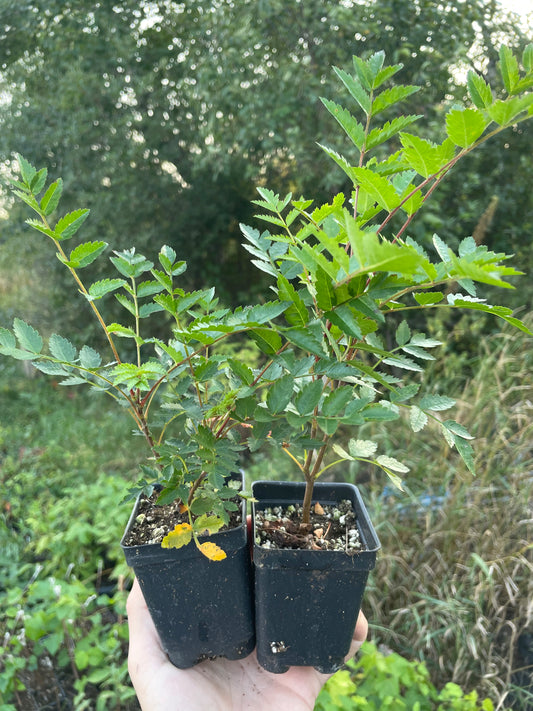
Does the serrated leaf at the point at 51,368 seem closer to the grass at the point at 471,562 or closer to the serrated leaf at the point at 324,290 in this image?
the serrated leaf at the point at 324,290

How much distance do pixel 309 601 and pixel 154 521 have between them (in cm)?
31

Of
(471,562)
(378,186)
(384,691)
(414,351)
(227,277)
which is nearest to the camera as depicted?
(378,186)

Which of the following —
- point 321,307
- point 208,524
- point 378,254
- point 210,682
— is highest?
point 378,254

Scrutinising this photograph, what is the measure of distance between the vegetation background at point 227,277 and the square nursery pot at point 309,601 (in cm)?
67

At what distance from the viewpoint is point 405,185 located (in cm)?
65

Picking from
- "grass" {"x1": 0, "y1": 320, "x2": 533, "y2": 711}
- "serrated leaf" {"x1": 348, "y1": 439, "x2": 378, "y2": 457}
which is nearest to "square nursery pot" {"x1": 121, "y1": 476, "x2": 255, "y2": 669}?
"serrated leaf" {"x1": 348, "y1": 439, "x2": 378, "y2": 457}

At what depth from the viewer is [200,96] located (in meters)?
3.26

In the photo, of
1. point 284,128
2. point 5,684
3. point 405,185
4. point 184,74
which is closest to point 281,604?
point 405,185

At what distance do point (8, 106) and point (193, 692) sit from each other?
447 centimetres

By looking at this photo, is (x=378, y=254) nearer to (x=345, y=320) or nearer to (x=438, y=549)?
(x=345, y=320)

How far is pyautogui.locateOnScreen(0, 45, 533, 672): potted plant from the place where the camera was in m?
0.56

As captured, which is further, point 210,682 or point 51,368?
point 210,682

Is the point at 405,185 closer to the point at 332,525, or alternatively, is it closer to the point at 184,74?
the point at 332,525

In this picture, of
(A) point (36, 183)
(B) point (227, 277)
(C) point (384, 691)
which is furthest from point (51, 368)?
(B) point (227, 277)
